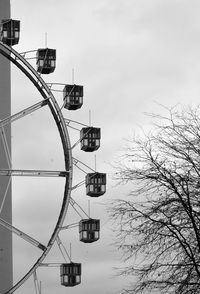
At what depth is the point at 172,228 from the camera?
20953mm

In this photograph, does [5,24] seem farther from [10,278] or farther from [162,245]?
[162,245]

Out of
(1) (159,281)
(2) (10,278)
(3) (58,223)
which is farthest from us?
(2) (10,278)

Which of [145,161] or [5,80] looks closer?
[145,161]

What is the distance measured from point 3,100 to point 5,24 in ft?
37.6

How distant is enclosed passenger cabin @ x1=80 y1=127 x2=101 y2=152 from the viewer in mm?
41938

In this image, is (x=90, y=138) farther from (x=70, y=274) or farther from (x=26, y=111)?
(x=70, y=274)

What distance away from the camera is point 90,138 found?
1656 inches

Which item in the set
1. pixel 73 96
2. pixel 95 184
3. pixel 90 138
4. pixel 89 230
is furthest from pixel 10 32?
pixel 89 230

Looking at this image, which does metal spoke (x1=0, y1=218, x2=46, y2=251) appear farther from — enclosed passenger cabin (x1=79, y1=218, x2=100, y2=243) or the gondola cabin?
the gondola cabin

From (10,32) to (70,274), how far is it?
34.0 ft

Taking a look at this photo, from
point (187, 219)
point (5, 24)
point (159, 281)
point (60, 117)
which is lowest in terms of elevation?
point (159, 281)

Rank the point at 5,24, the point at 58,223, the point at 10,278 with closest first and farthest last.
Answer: the point at 58,223, the point at 5,24, the point at 10,278

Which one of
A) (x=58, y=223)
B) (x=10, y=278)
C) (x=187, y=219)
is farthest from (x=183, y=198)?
(x=10, y=278)

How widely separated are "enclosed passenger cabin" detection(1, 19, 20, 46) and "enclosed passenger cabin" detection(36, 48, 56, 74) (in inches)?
46.4
